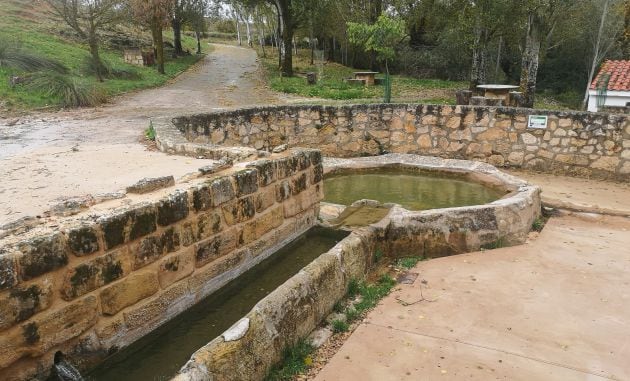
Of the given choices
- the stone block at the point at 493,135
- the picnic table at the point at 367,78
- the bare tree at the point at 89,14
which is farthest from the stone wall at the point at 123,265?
the picnic table at the point at 367,78

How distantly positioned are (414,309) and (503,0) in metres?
16.0

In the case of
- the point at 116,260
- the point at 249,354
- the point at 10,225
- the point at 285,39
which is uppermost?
the point at 285,39

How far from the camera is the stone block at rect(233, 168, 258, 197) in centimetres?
492

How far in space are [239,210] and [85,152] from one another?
3552mm

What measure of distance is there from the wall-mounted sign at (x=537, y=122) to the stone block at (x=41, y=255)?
372 inches

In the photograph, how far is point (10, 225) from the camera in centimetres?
329

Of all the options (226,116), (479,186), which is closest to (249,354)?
(479,186)

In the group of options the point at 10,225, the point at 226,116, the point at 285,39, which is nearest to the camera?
the point at 10,225

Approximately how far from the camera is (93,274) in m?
3.46

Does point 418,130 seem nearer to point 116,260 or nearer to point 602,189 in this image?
point 602,189

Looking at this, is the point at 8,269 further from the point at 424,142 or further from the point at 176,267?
the point at 424,142

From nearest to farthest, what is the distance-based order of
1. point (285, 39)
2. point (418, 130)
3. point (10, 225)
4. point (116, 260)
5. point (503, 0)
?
point (10, 225), point (116, 260), point (418, 130), point (503, 0), point (285, 39)

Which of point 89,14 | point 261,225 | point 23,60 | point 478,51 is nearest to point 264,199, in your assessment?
point 261,225

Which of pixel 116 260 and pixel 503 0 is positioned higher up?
pixel 503 0
